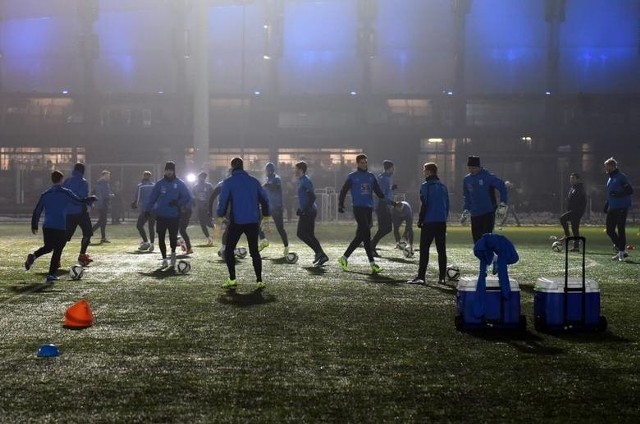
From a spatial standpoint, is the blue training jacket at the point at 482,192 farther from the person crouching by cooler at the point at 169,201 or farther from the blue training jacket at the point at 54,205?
the blue training jacket at the point at 54,205

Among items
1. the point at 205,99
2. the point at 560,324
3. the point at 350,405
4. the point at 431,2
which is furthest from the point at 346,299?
the point at 431,2

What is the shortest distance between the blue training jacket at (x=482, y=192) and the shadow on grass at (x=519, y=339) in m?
4.80

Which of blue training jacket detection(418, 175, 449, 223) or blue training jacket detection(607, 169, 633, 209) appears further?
blue training jacket detection(607, 169, 633, 209)

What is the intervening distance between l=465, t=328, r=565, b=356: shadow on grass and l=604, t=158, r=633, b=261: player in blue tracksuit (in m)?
10.7

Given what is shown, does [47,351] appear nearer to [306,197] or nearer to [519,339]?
[519,339]

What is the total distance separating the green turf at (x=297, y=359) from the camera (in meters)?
6.23

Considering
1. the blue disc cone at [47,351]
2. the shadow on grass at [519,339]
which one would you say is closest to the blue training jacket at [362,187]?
the shadow on grass at [519,339]

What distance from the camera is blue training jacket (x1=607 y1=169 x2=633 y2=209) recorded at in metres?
19.3

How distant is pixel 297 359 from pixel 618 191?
Result: 43.3 ft

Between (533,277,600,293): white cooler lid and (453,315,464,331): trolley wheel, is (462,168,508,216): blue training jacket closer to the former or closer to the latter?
(533,277,600,293): white cooler lid

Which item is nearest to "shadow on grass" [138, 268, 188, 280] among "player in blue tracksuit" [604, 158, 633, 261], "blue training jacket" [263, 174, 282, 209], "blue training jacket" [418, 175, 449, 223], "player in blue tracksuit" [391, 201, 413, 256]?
"blue training jacket" [263, 174, 282, 209]

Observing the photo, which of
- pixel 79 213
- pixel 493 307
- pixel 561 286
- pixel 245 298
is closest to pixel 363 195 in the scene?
pixel 245 298

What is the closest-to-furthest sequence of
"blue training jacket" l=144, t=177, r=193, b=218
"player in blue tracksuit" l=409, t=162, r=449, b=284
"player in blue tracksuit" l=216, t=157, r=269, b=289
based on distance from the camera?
"player in blue tracksuit" l=216, t=157, r=269, b=289, "player in blue tracksuit" l=409, t=162, r=449, b=284, "blue training jacket" l=144, t=177, r=193, b=218

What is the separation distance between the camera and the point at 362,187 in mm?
16172
